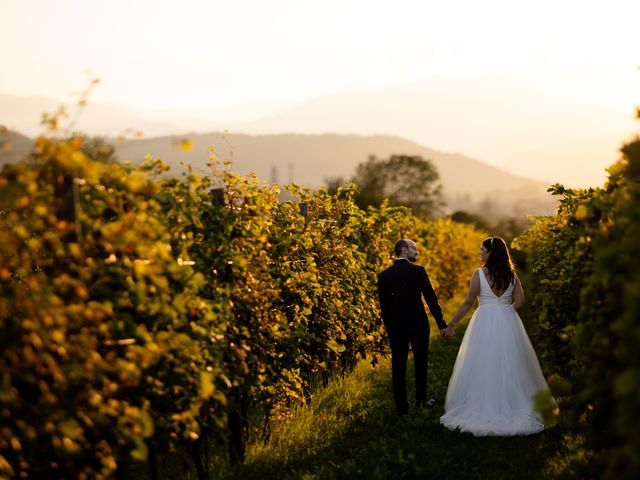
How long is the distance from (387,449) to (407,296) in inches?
89.1

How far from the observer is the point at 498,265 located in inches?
328

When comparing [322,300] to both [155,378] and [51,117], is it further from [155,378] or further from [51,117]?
[51,117]

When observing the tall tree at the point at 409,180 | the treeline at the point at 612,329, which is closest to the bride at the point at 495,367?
the treeline at the point at 612,329

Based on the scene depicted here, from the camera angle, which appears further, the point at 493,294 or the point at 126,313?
the point at 493,294

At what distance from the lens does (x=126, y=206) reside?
539 centimetres

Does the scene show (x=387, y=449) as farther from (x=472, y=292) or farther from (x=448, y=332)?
(x=472, y=292)

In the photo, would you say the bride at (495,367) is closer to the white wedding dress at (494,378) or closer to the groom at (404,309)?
the white wedding dress at (494,378)

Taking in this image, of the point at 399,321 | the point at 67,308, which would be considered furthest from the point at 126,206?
the point at 399,321

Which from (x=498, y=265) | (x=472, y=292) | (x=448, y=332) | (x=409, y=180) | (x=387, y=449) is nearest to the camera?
(x=387, y=449)

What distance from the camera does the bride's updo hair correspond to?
8.30 meters

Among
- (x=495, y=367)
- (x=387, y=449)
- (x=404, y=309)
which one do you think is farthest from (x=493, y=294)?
(x=387, y=449)

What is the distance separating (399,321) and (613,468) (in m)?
5.61

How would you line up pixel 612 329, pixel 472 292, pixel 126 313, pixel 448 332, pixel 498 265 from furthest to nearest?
1. pixel 448 332
2. pixel 472 292
3. pixel 498 265
4. pixel 126 313
5. pixel 612 329

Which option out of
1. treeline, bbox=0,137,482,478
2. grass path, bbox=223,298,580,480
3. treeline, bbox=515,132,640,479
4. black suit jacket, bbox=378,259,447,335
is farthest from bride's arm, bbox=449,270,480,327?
treeline, bbox=0,137,482,478
